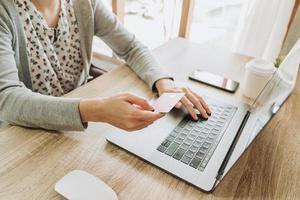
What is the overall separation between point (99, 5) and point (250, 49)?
1072 millimetres

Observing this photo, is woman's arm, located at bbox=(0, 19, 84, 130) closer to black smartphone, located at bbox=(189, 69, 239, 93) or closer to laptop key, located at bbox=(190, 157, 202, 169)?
laptop key, located at bbox=(190, 157, 202, 169)

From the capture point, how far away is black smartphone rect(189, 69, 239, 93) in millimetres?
985

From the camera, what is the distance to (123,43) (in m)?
1.13

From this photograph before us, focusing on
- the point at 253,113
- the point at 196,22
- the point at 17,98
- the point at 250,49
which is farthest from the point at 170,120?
the point at 196,22

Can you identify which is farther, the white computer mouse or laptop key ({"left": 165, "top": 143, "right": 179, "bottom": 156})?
laptop key ({"left": 165, "top": 143, "right": 179, "bottom": 156})

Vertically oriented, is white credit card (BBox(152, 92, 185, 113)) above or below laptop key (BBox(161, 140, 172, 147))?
above

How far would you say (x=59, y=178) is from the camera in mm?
580

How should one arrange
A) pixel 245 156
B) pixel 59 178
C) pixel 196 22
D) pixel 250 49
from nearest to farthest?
pixel 59 178
pixel 245 156
pixel 250 49
pixel 196 22

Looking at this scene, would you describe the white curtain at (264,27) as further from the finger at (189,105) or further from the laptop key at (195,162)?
the laptop key at (195,162)

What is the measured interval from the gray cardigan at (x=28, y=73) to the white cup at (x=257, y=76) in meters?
0.30

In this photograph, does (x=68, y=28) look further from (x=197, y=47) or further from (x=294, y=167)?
(x=294, y=167)

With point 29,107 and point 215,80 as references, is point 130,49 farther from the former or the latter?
point 29,107

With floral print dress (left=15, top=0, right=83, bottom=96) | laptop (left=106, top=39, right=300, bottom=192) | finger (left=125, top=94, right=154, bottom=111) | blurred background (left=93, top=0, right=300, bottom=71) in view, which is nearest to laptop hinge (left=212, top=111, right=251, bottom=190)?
laptop (left=106, top=39, right=300, bottom=192)

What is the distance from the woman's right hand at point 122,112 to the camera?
2.11ft
